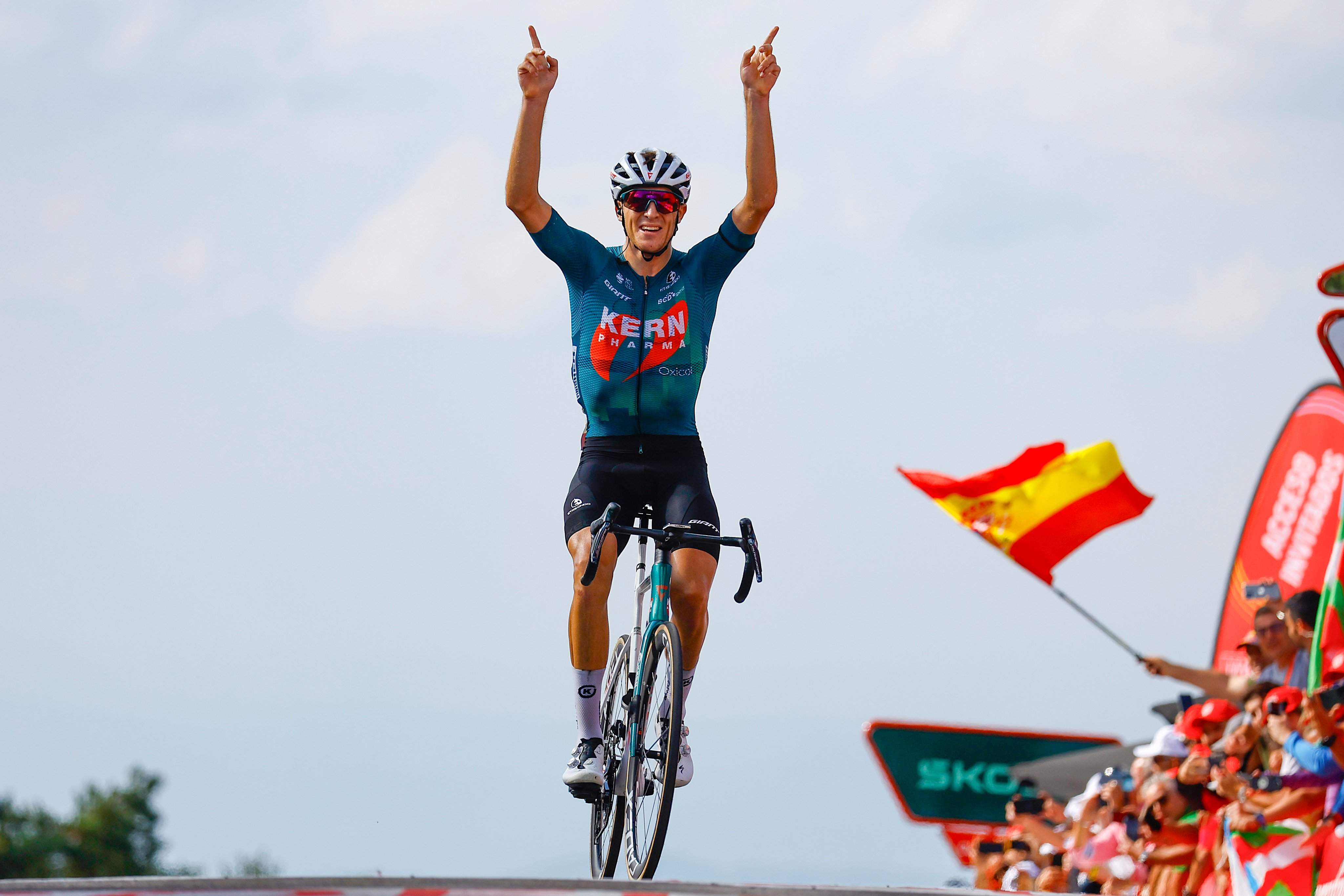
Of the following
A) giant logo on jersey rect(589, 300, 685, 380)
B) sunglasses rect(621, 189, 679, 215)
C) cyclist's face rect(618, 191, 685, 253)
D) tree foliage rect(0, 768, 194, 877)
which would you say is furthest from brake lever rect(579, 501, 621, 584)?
tree foliage rect(0, 768, 194, 877)

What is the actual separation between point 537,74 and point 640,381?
158 cm

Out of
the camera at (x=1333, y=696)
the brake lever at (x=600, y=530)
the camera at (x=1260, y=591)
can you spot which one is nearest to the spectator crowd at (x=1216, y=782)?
the camera at (x=1333, y=696)

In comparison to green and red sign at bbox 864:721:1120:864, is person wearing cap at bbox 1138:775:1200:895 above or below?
below

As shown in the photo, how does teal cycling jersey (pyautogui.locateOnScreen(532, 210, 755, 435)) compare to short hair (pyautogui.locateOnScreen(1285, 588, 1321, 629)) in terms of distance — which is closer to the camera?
teal cycling jersey (pyautogui.locateOnScreen(532, 210, 755, 435))

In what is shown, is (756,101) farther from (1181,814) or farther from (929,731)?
(929,731)

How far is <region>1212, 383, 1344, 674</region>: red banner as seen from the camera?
50.5 ft

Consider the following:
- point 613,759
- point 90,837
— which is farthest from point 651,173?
point 90,837

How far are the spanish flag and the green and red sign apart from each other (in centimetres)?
710

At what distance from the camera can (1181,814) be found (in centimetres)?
1085

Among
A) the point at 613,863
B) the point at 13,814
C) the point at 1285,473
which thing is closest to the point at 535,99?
the point at 613,863

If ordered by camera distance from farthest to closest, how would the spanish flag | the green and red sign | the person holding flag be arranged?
the green and red sign → the spanish flag → the person holding flag

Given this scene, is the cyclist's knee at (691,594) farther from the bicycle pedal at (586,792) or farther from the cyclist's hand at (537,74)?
the cyclist's hand at (537,74)

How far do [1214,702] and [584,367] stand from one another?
18.6 ft

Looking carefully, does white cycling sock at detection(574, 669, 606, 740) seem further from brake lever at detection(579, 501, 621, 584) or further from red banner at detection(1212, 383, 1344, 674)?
red banner at detection(1212, 383, 1344, 674)
